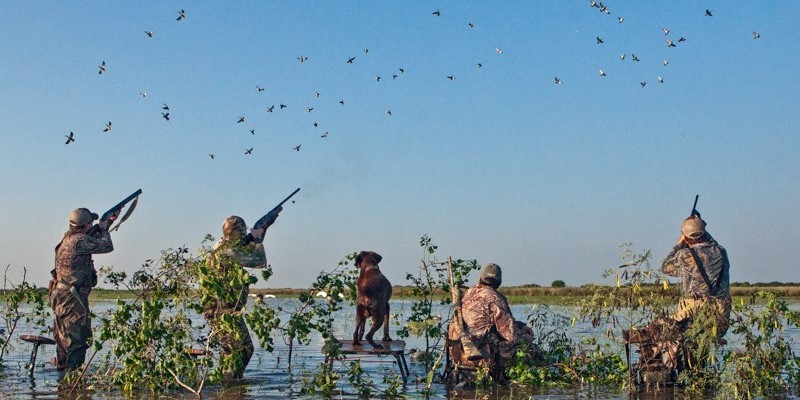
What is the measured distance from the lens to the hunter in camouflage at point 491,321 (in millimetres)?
11211

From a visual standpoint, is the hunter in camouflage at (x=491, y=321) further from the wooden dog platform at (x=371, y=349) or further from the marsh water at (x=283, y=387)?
the wooden dog platform at (x=371, y=349)

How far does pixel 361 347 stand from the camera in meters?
11.4

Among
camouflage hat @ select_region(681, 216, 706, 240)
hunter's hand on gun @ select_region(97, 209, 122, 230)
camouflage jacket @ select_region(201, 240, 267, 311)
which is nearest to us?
camouflage jacket @ select_region(201, 240, 267, 311)

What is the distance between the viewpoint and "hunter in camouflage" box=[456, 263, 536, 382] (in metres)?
11.2

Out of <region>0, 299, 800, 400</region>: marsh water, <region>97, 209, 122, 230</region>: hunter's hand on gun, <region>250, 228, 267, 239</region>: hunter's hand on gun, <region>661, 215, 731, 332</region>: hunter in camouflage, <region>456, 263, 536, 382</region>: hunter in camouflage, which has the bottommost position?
<region>0, 299, 800, 400</region>: marsh water

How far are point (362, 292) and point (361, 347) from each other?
90cm

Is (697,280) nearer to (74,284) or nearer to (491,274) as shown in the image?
(491,274)

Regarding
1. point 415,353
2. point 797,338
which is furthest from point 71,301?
point 797,338

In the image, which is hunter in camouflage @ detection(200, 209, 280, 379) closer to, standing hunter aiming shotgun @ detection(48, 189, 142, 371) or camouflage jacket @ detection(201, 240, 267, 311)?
camouflage jacket @ detection(201, 240, 267, 311)

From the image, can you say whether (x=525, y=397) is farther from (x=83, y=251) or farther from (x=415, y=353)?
(x=83, y=251)

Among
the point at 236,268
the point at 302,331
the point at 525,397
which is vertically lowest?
the point at 525,397

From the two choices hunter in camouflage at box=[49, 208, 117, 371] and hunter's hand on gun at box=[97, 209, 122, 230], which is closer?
hunter in camouflage at box=[49, 208, 117, 371]

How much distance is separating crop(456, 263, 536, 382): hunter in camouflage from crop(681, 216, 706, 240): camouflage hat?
246cm

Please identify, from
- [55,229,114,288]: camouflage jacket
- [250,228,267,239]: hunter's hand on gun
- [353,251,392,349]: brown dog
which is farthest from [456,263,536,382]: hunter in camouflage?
[55,229,114,288]: camouflage jacket
